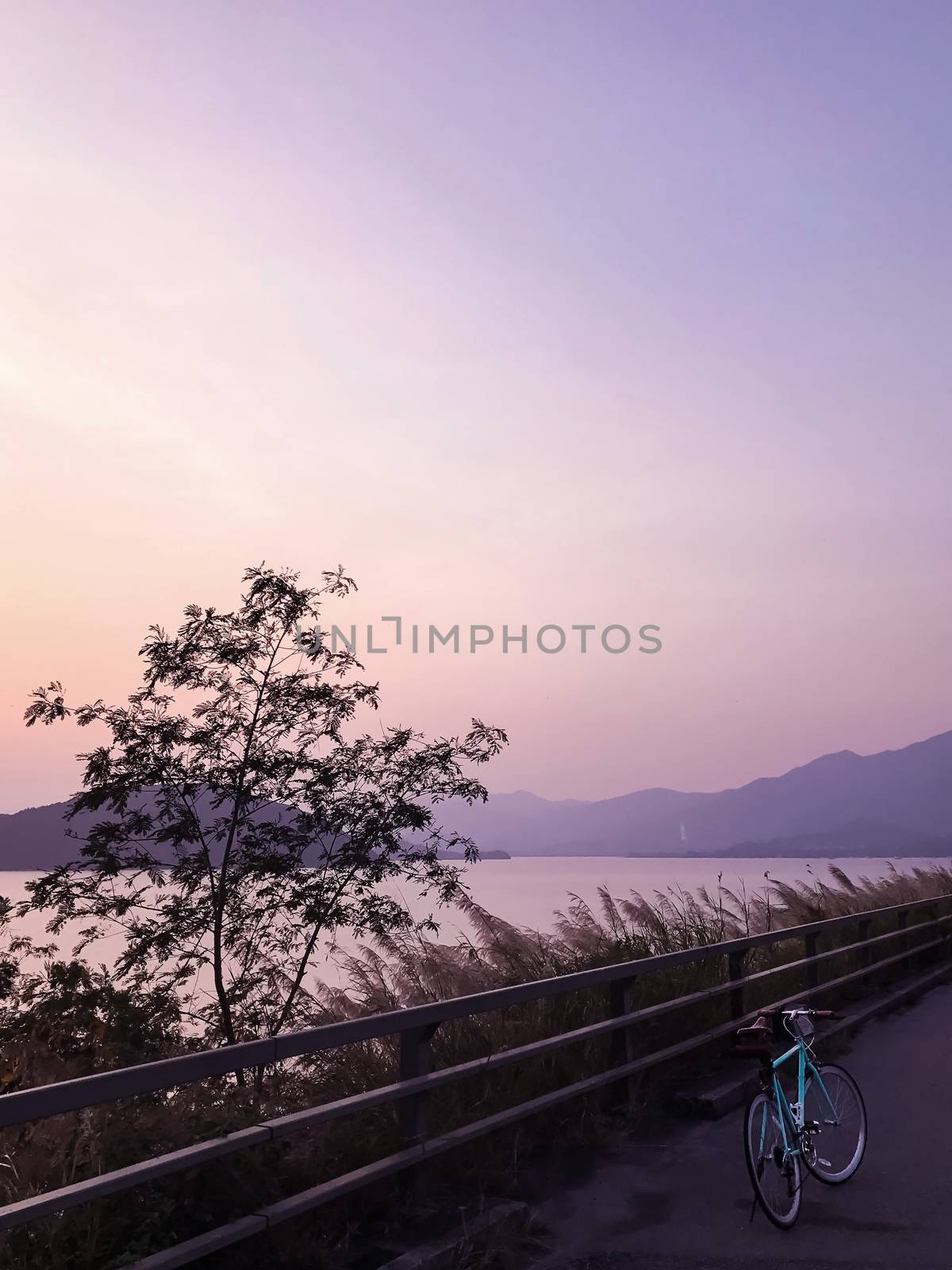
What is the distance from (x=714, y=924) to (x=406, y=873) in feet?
11.8

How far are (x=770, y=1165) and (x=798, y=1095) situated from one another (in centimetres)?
69

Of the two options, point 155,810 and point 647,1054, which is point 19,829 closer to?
point 155,810

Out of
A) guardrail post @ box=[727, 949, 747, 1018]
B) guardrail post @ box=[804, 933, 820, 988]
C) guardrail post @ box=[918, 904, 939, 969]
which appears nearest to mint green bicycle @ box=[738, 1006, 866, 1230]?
guardrail post @ box=[727, 949, 747, 1018]

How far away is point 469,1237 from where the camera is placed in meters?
5.59

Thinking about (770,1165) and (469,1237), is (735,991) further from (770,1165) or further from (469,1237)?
(469,1237)

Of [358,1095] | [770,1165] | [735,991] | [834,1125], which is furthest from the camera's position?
[735,991]

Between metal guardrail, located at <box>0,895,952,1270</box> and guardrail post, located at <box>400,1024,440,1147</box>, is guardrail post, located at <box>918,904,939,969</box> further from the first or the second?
guardrail post, located at <box>400,1024,440,1147</box>

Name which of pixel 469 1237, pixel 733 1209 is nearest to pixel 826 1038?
pixel 733 1209

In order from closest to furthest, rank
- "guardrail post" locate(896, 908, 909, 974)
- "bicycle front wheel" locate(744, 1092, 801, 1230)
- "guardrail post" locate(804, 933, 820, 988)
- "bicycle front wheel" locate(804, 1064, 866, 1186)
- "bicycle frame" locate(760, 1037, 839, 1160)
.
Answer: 1. "bicycle front wheel" locate(744, 1092, 801, 1230)
2. "bicycle frame" locate(760, 1037, 839, 1160)
3. "bicycle front wheel" locate(804, 1064, 866, 1186)
4. "guardrail post" locate(804, 933, 820, 988)
5. "guardrail post" locate(896, 908, 909, 974)

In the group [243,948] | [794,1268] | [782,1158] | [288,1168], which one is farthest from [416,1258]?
[243,948]

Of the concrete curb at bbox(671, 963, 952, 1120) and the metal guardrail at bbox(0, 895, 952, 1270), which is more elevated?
the metal guardrail at bbox(0, 895, 952, 1270)

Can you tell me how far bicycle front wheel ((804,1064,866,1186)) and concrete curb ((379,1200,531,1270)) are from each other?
6.50 feet

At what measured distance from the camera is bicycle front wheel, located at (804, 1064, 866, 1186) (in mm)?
7098

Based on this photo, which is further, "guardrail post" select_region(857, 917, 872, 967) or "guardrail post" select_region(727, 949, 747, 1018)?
"guardrail post" select_region(857, 917, 872, 967)
